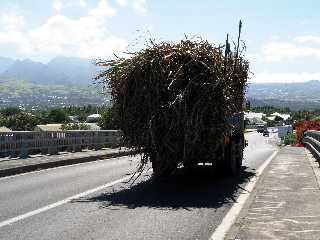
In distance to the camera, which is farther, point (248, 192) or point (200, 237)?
point (248, 192)

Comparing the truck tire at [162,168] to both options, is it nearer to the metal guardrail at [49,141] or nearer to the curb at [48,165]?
the curb at [48,165]

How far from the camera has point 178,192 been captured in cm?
1232

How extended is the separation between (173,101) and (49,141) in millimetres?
13268

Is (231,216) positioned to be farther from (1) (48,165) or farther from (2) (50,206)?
(1) (48,165)

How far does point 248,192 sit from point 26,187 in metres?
4.98

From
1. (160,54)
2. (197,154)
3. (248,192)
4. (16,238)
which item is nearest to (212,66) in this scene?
(160,54)

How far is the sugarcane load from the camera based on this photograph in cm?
1231

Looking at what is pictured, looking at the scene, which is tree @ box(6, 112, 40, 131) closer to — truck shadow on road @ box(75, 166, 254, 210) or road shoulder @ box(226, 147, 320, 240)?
truck shadow on road @ box(75, 166, 254, 210)

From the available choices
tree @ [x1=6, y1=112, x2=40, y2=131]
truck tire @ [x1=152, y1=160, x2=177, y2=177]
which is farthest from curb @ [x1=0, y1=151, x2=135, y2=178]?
tree @ [x1=6, y1=112, x2=40, y2=131]

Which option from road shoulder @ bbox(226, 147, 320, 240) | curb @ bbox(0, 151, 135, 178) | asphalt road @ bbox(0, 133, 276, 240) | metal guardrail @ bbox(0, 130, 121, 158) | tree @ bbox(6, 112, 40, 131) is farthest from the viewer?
tree @ bbox(6, 112, 40, 131)

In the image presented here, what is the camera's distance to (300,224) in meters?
8.27

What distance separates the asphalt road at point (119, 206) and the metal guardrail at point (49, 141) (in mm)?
3299

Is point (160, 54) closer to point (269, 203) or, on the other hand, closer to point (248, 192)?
point (248, 192)

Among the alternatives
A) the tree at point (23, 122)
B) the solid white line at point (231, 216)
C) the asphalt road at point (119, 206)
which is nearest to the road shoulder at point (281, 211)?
the solid white line at point (231, 216)
